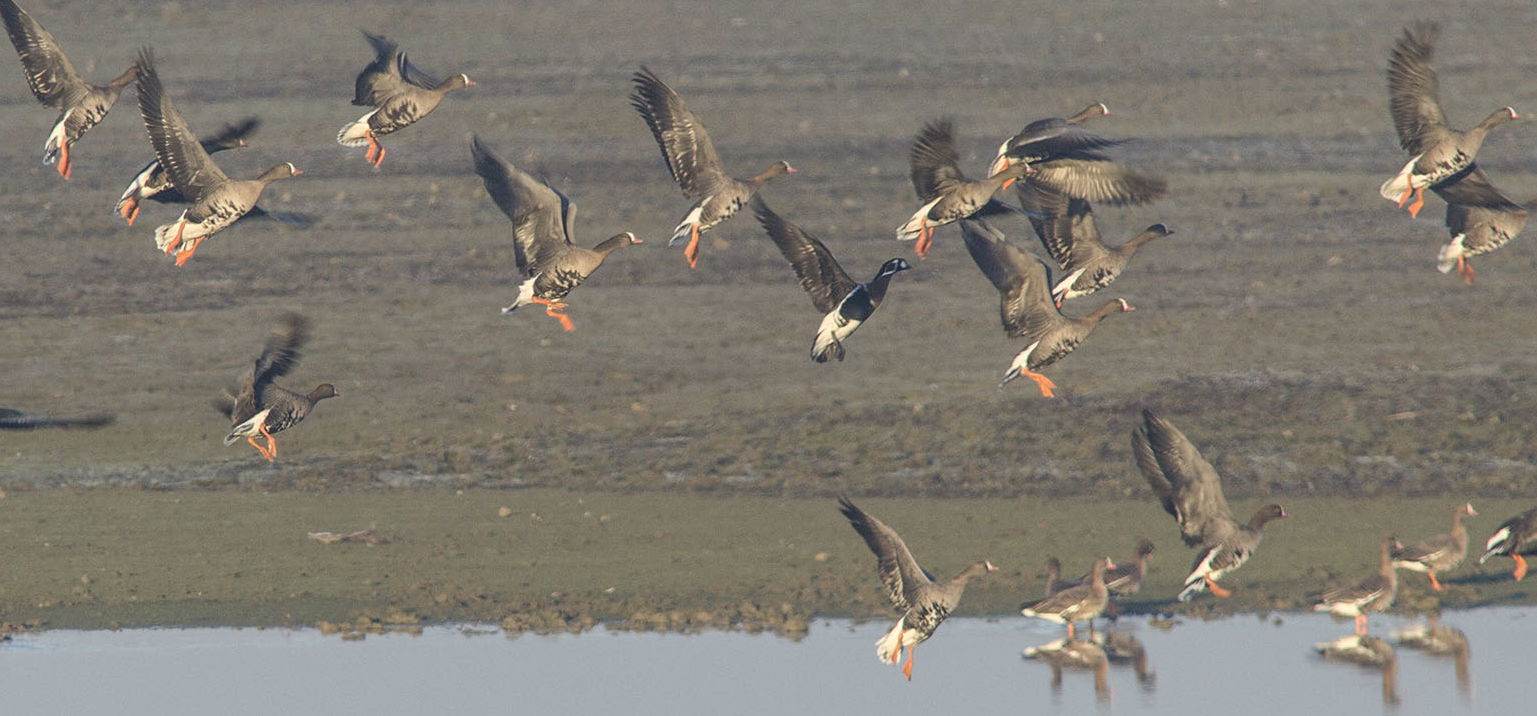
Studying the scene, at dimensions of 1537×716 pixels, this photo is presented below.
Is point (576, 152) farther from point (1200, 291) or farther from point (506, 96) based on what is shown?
point (1200, 291)

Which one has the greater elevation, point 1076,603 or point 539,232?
point 539,232

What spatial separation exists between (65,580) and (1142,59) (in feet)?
73.7

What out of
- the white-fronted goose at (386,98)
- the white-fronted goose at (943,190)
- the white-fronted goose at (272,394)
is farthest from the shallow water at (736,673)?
the white-fronted goose at (386,98)

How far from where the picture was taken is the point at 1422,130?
16906 millimetres

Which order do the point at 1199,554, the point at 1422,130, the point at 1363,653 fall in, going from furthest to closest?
the point at 1199,554 → the point at 1422,130 → the point at 1363,653

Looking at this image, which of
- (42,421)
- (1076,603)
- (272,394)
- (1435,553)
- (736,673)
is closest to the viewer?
(42,421)

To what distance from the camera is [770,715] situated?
14.9m

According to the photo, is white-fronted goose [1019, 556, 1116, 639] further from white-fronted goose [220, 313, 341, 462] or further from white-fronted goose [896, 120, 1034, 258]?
white-fronted goose [220, 313, 341, 462]

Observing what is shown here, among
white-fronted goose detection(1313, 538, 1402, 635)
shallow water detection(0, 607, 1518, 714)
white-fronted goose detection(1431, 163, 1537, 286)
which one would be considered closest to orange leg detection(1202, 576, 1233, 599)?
shallow water detection(0, 607, 1518, 714)

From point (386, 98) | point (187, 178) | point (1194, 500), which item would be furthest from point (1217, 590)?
point (187, 178)

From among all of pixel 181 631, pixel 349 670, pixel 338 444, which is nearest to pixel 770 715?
pixel 349 670

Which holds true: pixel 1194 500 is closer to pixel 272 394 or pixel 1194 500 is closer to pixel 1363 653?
pixel 1363 653

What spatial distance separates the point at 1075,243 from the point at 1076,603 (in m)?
2.98

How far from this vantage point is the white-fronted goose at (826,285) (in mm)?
16141
